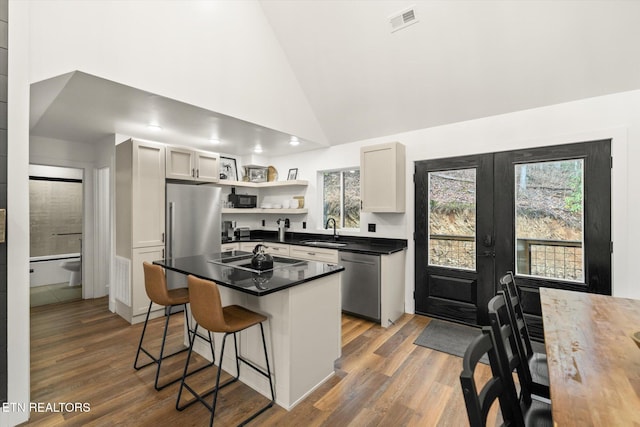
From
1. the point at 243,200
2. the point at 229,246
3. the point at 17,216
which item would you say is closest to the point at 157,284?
the point at 17,216

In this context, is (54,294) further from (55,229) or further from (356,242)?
(356,242)

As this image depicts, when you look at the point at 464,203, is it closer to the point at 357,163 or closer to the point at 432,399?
the point at 357,163

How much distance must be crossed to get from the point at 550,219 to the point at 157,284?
372 cm

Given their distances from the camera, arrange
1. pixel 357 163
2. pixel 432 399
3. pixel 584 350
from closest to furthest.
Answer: pixel 584 350 < pixel 432 399 < pixel 357 163

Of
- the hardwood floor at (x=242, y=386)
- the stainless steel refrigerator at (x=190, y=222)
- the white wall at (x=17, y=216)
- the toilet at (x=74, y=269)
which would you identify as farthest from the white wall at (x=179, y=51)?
the toilet at (x=74, y=269)

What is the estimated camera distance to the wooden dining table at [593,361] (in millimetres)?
905

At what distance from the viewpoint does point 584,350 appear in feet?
4.28

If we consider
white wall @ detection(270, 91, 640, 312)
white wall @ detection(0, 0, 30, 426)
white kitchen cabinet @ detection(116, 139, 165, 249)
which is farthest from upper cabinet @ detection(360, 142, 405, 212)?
white wall @ detection(0, 0, 30, 426)

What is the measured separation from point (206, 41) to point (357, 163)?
96.7 inches

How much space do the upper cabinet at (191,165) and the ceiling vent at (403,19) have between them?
2983 mm

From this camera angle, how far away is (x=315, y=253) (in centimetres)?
410

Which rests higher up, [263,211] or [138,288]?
[263,211]

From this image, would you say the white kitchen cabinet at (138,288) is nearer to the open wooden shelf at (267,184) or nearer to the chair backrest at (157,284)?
the chair backrest at (157,284)

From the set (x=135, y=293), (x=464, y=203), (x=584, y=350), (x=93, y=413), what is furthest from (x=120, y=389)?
(x=464, y=203)
